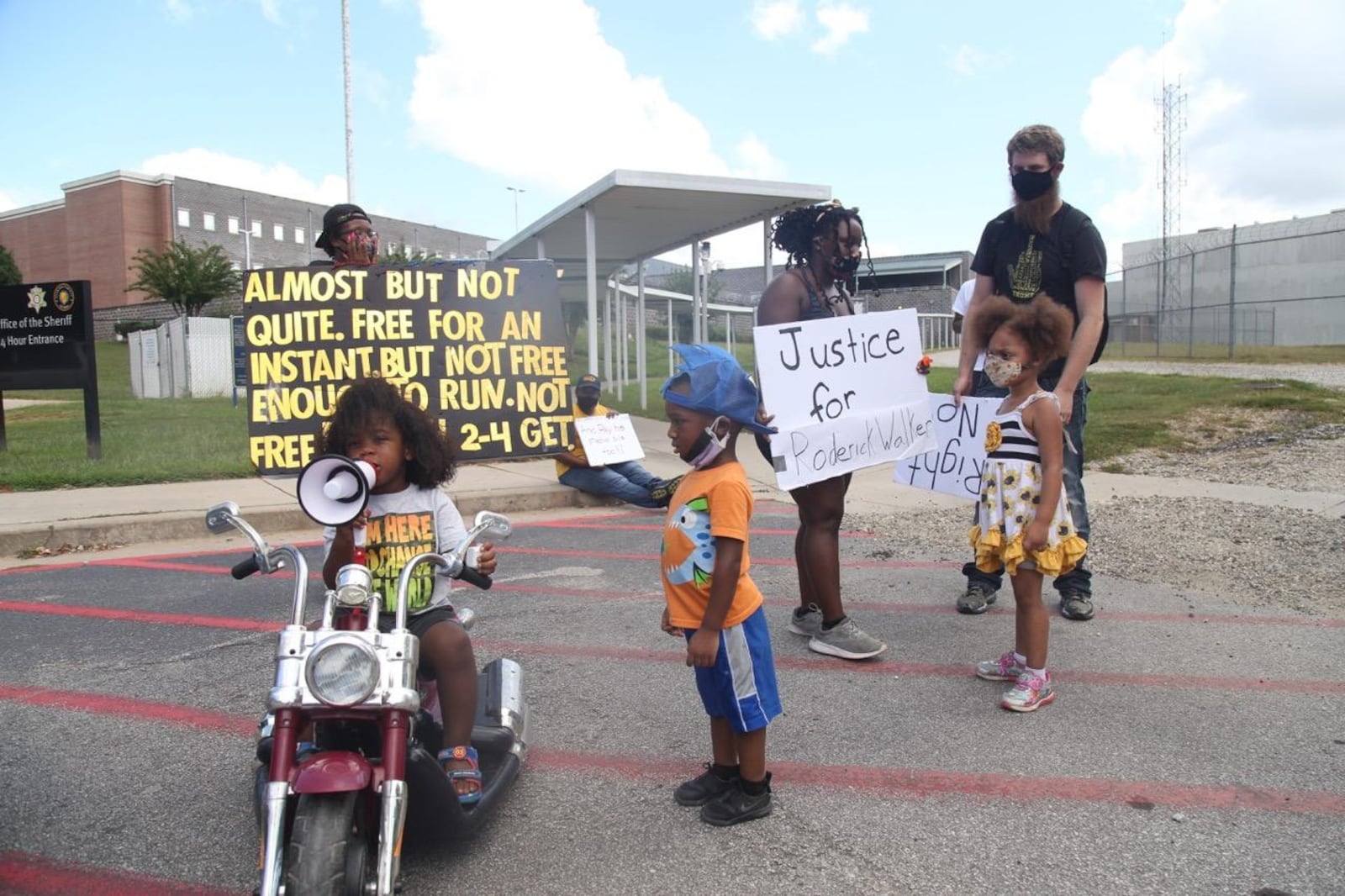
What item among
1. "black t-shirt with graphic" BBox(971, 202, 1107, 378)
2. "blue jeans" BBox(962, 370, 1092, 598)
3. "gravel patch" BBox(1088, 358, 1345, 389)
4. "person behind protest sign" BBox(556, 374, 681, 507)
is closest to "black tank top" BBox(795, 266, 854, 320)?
"black t-shirt with graphic" BBox(971, 202, 1107, 378)

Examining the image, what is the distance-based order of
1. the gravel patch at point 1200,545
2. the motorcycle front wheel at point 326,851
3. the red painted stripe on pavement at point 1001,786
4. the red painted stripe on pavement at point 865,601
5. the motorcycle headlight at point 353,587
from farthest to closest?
1. the gravel patch at point 1200,545
2. the red painted stripe on pavement at point 865,601
3. the red painted stripe on pavement at point 1001,786
4. the motorcycle headlight at point 353,587
5. the motorcycle front wheel at point 326,851

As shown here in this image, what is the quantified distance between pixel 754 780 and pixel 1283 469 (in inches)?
319

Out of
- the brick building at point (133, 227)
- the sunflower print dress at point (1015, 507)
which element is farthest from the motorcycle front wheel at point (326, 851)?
the brick building at point (133, 227)

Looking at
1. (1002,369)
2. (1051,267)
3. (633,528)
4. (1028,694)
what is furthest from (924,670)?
(633,528)

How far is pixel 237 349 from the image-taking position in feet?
60.9

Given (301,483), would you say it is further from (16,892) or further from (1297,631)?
(1297,631)

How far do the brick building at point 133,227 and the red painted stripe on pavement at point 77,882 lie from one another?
54352mm

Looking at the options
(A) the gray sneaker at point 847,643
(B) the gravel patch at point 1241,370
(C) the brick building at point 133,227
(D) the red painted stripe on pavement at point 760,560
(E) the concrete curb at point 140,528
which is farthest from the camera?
(C) the brick building at point 133,227

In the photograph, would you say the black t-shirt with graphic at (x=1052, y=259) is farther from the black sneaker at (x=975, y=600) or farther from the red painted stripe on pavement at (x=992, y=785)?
the red painted stripe on pavement at (x=992, y=785)

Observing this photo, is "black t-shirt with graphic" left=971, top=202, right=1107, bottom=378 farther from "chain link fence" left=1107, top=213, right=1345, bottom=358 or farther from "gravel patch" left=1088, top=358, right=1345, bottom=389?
"chain link fence" left=1107, top=213, right=1345, bottom=358

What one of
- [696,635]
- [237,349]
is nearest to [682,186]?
[696,635]

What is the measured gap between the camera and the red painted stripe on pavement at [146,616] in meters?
4.96

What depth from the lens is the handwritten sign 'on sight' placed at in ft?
13.6

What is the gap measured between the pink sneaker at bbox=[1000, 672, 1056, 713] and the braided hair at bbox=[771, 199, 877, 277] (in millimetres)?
1979
